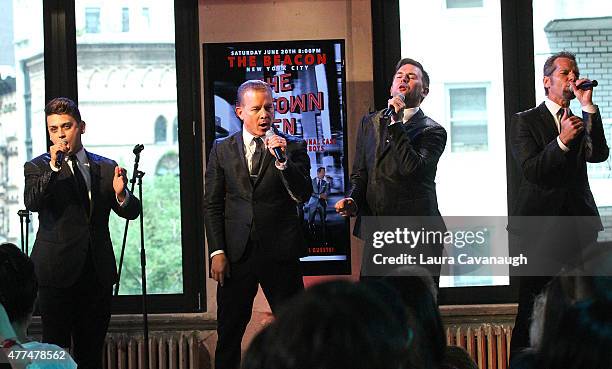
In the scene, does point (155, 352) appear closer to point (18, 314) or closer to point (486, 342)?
point (486, 342)

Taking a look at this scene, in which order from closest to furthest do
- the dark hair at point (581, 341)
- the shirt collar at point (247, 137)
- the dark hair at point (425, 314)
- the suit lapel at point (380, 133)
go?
the dark hair at point (581, 341), the dark hair at point (425, 314), the shirt collar at point (247, 137), the suit lapel at point (380, 133)

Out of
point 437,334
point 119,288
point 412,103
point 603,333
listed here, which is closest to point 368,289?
point 603,333

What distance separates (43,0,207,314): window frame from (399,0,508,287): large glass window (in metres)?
1.24

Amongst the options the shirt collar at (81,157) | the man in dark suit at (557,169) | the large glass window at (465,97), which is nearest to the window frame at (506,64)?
the large glass window at (465,97)

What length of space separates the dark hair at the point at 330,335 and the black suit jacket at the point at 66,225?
360 centimetres

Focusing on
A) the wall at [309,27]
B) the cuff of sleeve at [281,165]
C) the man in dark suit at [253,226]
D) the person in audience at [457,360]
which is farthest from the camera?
the wall at [309,27]

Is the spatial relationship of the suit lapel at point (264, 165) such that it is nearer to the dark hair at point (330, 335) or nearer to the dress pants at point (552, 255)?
the dress pants at point (552, 255)

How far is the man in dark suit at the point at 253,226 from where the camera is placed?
448 centimetres

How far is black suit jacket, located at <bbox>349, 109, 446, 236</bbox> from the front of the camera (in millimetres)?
4648

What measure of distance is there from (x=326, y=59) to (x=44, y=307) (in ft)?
6.49

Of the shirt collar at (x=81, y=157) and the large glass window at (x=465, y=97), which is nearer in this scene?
the shirt collar at (x=81, y=157)

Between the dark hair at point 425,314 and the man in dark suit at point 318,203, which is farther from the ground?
the man in dark suit at point 318,203

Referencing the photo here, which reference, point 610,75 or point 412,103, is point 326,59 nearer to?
point 412,103

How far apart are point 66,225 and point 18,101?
1325 millimetres
